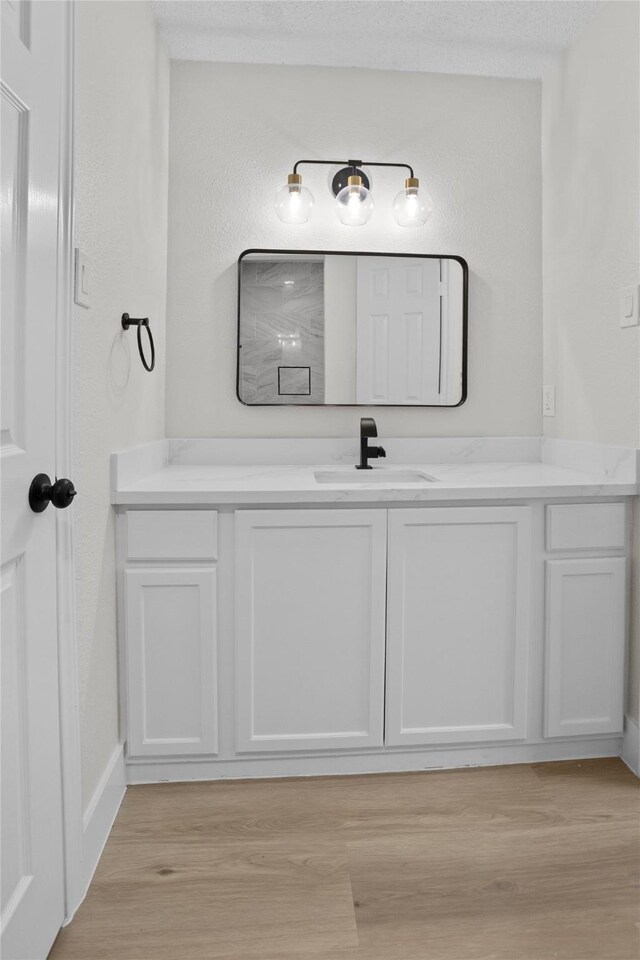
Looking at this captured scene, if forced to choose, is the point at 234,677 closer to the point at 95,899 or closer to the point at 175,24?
the point at 95,899

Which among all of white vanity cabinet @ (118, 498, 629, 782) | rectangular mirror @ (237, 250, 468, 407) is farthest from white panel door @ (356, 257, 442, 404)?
white vanity cabinet @ (118, 498, 629, 782)

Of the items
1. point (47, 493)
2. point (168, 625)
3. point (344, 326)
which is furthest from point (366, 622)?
point (344, 326)

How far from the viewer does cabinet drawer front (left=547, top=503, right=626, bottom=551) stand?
6.26 feet

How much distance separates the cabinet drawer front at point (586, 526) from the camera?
1.91 metres

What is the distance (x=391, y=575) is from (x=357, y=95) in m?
1.82

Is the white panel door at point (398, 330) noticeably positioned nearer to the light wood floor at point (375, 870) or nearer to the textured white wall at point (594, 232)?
the textured white wall at point (594, 232)

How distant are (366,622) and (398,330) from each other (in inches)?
44.6

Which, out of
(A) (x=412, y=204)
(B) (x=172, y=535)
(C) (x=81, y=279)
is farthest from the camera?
(A) (x=412, y=204)

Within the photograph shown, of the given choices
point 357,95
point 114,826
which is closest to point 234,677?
point 114,826

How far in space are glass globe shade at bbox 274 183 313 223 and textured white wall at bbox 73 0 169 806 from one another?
45 centimetres

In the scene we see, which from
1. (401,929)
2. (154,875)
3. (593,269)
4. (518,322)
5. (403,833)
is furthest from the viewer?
(518,322)

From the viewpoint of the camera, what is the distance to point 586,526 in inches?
75.9

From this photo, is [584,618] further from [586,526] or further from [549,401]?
[549,401]

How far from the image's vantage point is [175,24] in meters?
2.19
